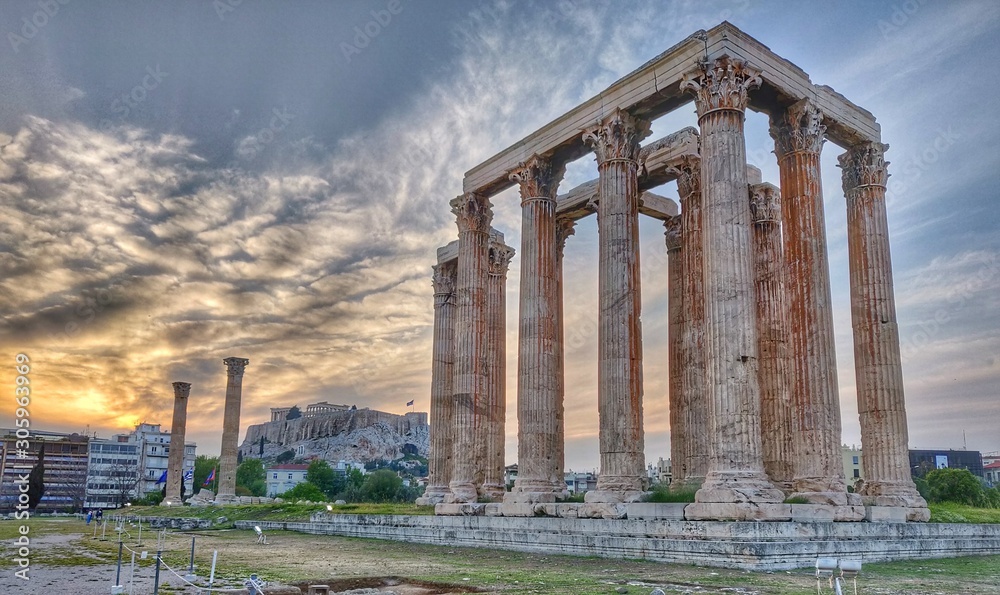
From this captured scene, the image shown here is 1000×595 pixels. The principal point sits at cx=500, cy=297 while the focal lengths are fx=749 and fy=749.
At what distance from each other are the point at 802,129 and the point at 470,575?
19.8 meters

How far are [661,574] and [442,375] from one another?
2664 centimetres

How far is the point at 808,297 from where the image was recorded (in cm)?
2541

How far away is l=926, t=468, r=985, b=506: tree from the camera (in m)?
51.7

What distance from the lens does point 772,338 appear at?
2872 cm

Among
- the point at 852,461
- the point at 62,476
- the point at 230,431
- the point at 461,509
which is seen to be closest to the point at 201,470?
the point at 62,476

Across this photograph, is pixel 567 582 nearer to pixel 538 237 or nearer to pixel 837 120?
pixel 538 237

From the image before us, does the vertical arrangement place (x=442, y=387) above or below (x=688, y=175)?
below

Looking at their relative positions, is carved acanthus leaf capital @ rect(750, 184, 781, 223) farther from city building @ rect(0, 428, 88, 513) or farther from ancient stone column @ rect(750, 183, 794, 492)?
city building @ rect(0, 428, 88, 513)

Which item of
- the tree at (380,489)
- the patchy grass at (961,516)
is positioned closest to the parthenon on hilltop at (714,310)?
the patchy grass at (961,516)

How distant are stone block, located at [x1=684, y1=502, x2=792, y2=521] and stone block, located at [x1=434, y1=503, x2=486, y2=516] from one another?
12180 mm

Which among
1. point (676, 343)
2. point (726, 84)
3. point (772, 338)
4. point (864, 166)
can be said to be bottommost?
point (772, 338)

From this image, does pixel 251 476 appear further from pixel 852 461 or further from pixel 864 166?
pixel 864 166

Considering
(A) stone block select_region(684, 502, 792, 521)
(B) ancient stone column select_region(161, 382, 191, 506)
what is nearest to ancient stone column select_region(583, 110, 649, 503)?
(A) stone block select_region(684, 502, 792, 521)

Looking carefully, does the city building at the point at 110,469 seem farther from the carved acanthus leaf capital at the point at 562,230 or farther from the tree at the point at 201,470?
the carved acanthus leaf capital at the point at 562,230
